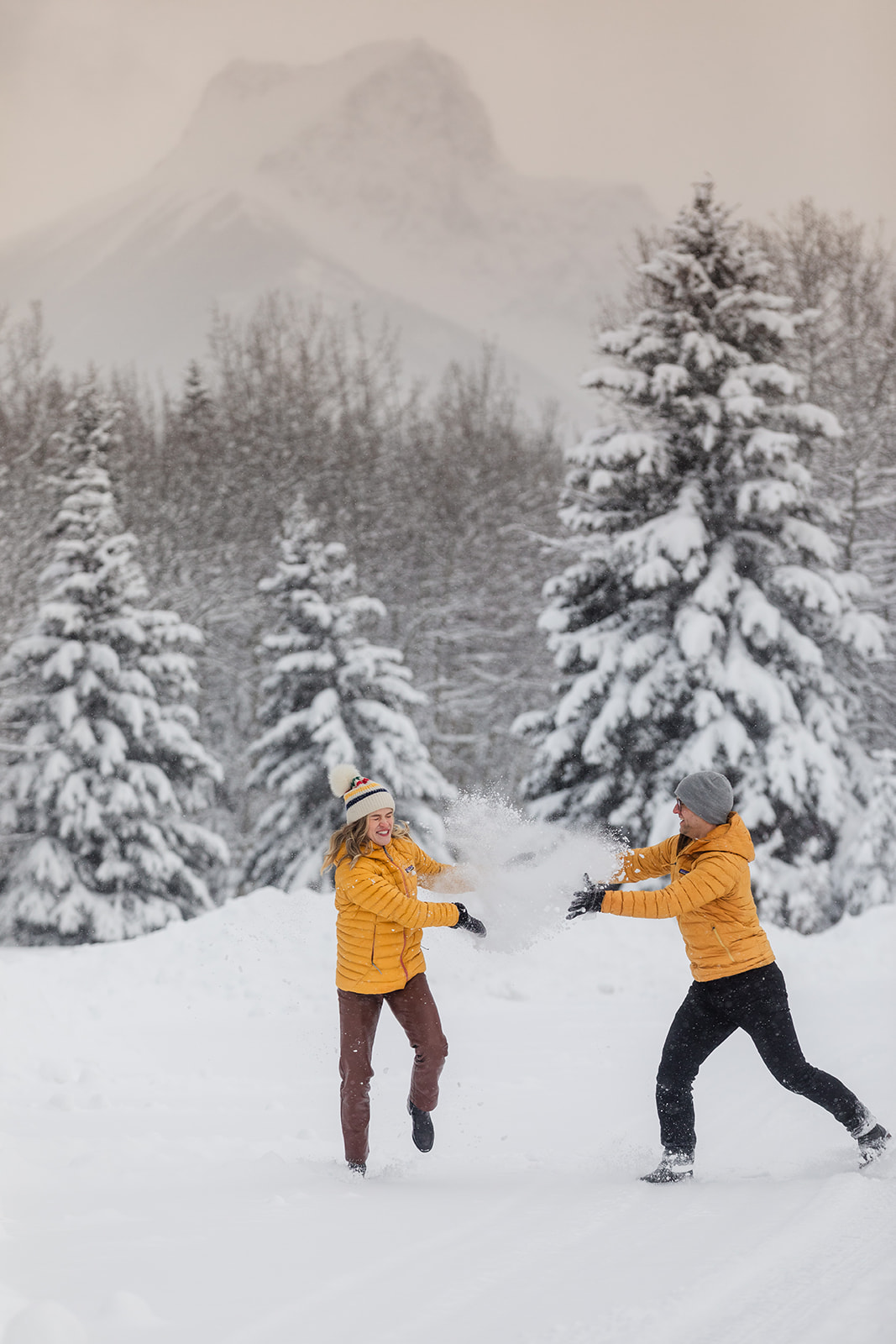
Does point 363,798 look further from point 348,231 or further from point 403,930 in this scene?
point 348,231

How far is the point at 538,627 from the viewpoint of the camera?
15586 millimetres

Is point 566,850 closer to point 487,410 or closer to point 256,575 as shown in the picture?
point 256,575

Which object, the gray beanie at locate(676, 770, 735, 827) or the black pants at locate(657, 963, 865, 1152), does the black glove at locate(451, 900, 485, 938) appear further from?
the gray beanie at locate(676, 770, 735, 827)

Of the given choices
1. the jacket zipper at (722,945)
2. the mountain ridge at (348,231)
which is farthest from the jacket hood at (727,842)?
the mountain ridge at (348,231)

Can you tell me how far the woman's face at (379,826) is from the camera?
4723mm

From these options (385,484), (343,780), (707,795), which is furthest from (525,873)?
Answer: (385,484)

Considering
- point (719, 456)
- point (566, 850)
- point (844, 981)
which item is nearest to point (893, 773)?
point (719, 456)

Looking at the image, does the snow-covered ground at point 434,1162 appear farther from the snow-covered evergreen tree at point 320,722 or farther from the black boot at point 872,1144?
the snow-covered evergreen tree at point 320,722

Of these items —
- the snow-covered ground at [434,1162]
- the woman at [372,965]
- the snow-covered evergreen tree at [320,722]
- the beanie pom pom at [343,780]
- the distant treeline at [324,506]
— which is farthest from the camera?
the distant treeline at [324,506]

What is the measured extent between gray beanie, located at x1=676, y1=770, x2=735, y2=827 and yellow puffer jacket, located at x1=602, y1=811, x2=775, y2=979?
104 mm

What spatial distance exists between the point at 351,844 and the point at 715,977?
1692 millimetres

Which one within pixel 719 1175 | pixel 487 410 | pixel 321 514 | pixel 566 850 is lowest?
pixel 719 1175

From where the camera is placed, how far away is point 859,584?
1481 cm

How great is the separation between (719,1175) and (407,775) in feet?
43.9
